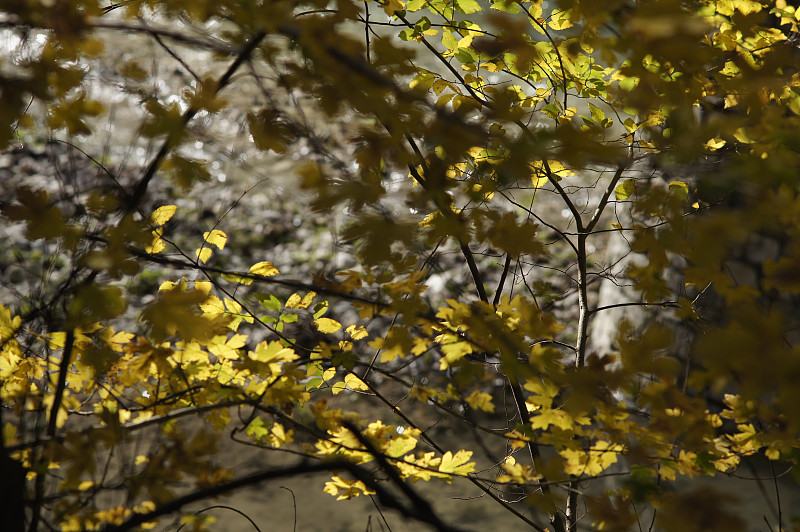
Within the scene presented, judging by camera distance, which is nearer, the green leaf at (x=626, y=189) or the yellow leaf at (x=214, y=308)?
the yellow leaf at (x=214, y=308)

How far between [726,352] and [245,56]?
781 millimetres

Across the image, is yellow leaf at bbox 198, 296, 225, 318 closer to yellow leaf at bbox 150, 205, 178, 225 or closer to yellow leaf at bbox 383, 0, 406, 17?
yellow leaf at bbox 150, 205, 178, 225

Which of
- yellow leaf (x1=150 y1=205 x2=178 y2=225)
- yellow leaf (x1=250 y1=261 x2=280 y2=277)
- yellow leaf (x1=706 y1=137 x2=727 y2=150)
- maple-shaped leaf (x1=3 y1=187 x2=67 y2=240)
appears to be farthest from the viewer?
yellow leaf (x1=706 y1=137 x2=727 y2=150)

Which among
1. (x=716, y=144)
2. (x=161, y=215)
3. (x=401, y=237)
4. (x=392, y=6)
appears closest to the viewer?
(x=401, y=237)

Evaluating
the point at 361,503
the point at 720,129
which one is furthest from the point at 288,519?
the point at 720,129

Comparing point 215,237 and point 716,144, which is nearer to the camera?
point 215,237

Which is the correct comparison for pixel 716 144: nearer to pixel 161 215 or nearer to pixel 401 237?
pixel 401 237

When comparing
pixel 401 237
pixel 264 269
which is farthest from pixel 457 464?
pixel 401 237

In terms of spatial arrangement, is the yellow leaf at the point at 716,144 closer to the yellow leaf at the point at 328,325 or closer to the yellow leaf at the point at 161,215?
the yellow leaf at the point at 328,325

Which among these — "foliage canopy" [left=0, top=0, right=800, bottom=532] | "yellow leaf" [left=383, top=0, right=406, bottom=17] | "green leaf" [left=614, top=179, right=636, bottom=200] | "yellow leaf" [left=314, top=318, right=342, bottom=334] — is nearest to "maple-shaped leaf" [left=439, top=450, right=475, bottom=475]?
"foliage canopy" [left=0, top=0, right=800, bottom=532]

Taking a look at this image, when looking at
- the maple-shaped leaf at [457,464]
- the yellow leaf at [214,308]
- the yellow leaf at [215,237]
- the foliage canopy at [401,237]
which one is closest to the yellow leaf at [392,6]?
the foliage canopy at [401,237]

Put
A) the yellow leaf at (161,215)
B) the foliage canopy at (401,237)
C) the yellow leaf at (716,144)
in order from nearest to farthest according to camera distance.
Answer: the foliage canopy at (401,237)
the yellow leaf at (161,215)
the yellow leaf at (716,144)

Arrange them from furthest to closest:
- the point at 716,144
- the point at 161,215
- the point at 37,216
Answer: the point at 716,144
the point at 161,215
the point at 37,216

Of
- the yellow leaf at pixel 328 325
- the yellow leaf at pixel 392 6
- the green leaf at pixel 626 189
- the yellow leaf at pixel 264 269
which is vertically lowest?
the yellow leaf at pixel 328 325
